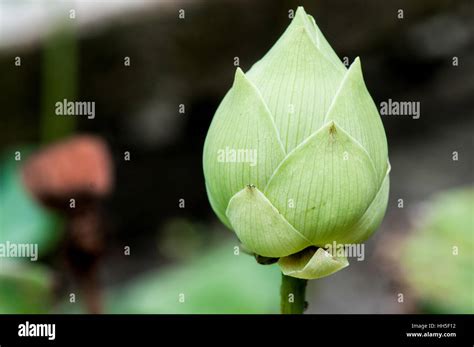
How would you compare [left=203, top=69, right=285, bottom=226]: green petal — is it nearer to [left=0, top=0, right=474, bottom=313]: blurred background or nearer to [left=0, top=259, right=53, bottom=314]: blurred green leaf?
[left=0, top=259, right=53, bottom=314]: blurred green leaf

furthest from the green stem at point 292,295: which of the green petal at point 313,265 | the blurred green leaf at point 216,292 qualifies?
the blurred green leaf at point 216,292

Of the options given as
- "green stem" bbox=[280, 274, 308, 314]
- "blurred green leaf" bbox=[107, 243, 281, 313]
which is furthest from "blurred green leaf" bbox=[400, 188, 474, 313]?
"green stem" bbox=[280, 274, 308, 314]

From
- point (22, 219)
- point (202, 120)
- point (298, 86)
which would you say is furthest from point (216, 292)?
point (202, 120)

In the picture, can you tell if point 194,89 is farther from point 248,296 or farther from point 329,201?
point 329,201

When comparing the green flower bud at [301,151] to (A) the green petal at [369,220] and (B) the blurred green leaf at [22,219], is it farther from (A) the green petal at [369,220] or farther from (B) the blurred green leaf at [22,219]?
(B) the blurred green leaf at [22,219]

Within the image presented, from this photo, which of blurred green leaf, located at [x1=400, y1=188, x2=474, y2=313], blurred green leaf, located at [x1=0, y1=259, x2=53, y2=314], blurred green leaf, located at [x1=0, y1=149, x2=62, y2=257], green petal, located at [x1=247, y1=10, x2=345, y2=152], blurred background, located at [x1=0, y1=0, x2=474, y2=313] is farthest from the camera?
blurred background, located at [x1=0, y1=0, x2=474, y2=313]

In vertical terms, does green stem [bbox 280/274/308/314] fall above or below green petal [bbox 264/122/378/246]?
below
